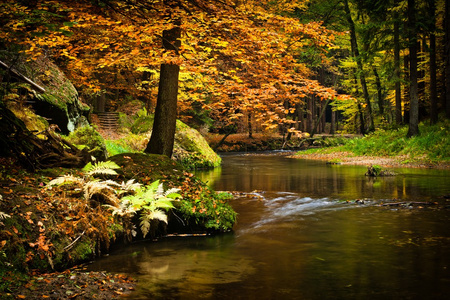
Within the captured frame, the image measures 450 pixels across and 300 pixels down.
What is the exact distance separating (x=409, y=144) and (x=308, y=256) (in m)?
18.4

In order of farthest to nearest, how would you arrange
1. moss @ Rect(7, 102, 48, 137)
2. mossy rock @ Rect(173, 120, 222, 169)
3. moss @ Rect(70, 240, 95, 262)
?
mossy rock @ Rect(173, 120, 222, 169), moss @ Rect(7, 102, 48, 137), moss @ Rect(70, 240, 95, 262)

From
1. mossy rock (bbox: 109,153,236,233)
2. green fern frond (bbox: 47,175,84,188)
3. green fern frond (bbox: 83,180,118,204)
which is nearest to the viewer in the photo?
green fern frond (bbox: 47,175,84,188)

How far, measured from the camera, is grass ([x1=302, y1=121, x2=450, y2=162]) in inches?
789

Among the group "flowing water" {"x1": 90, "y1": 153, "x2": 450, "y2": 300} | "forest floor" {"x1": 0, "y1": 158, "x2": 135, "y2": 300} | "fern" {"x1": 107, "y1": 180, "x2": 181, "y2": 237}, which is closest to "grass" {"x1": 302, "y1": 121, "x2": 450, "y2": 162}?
"flowing water" {"x1": 90, "y1": 153, "x2": 450, "y2": 300}

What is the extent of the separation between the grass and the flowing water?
32.6 feet

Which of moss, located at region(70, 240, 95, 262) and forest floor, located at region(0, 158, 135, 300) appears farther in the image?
moss, located at region(70, 240, 95, 262)

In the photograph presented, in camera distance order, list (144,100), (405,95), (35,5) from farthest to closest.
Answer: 1. (144,100)
2. (405,95)
3. (35,5)

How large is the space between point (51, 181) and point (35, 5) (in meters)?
3.39

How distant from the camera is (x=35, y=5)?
754cm

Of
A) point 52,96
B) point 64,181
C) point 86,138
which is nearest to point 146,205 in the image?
point 64,181

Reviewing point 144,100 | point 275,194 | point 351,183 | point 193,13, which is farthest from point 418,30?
point 144,100

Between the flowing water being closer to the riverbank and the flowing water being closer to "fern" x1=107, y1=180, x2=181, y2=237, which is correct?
"fern" x1=107, y1=180, x2=181, y2=237

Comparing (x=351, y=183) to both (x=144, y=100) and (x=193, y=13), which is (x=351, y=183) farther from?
(x=144, y=100)

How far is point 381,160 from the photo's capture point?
2245 cm
